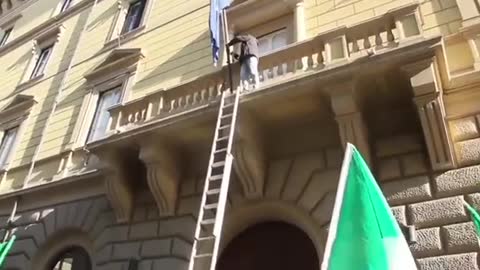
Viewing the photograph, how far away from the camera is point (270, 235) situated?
6828 mm

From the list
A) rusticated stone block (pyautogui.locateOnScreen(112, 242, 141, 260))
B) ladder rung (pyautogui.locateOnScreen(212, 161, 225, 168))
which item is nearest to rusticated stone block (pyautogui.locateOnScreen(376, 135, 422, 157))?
ladder rung (pyautogui.locateOnScreen(212, 161, 225, 168))

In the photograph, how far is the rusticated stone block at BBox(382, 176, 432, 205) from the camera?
5.56m

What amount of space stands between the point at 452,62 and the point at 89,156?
7.63 metres

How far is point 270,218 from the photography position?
6.79m

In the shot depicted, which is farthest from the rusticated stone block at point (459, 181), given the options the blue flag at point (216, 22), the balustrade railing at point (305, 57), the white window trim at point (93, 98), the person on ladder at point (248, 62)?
the white window trim at point (93, 98)

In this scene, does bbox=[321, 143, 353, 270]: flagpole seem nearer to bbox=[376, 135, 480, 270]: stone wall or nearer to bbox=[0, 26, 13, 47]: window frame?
bbox=[376, 135, 480, 270]: stone wall

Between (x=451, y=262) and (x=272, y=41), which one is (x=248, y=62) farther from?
(x=451, y=262)

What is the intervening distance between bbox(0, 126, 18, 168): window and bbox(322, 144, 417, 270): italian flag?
11.4 metres

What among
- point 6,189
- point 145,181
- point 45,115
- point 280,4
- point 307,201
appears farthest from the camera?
point 45,115

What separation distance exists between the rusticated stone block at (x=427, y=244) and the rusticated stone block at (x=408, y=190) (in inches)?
17.5

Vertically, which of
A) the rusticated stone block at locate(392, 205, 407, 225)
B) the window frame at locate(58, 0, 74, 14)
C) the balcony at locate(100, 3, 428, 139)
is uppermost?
the window frame at locate(58, 0, 74, 14)

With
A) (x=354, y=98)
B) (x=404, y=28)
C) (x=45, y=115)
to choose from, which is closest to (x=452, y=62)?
(x=404, y=28)

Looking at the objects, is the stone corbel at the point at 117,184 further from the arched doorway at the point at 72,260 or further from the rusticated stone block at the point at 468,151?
the rusticated stone block at the point at 468,151

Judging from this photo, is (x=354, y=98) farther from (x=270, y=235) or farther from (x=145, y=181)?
(x=145, y=181)
